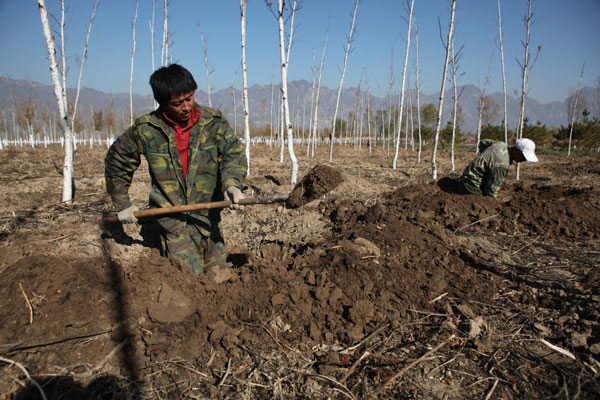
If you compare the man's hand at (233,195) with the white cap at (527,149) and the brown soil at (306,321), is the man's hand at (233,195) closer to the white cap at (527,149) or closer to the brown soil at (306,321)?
the brown soil at (306,321)

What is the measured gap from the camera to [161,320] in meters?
2.34

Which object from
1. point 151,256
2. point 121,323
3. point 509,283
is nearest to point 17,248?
point 151,256

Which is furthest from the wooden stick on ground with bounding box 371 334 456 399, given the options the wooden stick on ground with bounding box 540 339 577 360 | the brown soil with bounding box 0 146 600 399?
the wooden stick on ground with bounding box 540 339 577 360

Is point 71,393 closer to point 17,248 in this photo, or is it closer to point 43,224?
point 17,248

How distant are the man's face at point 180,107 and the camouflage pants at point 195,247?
3.21 feet

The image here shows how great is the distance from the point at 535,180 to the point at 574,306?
371 inches

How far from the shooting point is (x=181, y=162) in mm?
2752

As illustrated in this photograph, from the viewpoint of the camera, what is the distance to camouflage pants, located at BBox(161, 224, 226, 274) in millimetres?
2936

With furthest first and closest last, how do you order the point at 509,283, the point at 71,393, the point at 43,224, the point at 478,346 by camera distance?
the point at 43,224 < the point at 509,283 < the point at 478,346 < the point at 71,393

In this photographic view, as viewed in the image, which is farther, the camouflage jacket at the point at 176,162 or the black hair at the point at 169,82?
the camouflage jacket at the point at 176,162

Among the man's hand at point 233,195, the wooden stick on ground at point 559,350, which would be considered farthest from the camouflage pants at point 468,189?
the man's hand at point 233,195

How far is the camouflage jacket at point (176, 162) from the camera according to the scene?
8.79 ft

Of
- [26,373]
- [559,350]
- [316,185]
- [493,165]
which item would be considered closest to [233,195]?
[316,185]

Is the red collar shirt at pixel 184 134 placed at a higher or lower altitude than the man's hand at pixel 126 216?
higher
